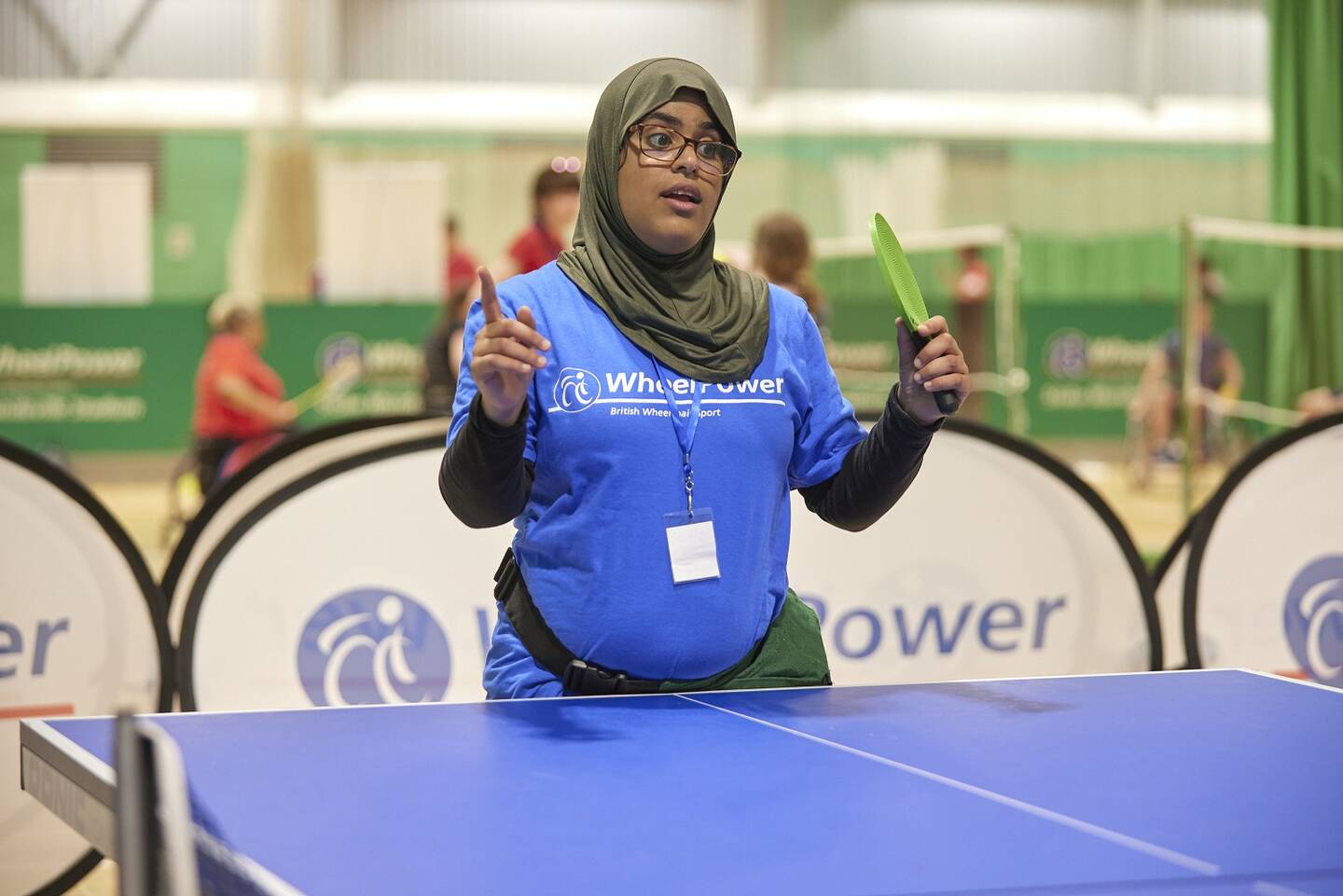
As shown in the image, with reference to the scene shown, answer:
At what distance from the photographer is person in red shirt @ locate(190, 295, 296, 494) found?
9023 mm

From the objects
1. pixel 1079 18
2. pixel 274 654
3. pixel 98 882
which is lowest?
pixel 98 882

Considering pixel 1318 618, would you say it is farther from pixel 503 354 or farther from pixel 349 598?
pixel 503 354

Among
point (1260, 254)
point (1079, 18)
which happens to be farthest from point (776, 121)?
point (1260, 254)

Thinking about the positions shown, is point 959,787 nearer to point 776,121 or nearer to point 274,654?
point 274,654

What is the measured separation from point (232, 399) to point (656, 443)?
7125mm

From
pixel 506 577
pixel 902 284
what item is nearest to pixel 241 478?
pixel 506 577

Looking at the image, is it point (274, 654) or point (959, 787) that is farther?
point (274, 654)

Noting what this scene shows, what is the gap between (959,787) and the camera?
1703 mm

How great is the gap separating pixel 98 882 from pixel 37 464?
1061mm

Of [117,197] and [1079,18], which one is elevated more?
[1079,18]

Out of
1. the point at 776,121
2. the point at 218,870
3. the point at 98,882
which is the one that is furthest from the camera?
the point at 776,121

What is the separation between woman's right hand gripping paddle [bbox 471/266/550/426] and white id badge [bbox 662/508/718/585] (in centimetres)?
35

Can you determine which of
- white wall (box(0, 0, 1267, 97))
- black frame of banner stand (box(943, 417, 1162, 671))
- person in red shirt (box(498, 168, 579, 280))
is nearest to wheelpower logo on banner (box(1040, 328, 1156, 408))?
white wall (box(0, 0, 1267, 97))

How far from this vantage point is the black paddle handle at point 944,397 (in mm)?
2232
